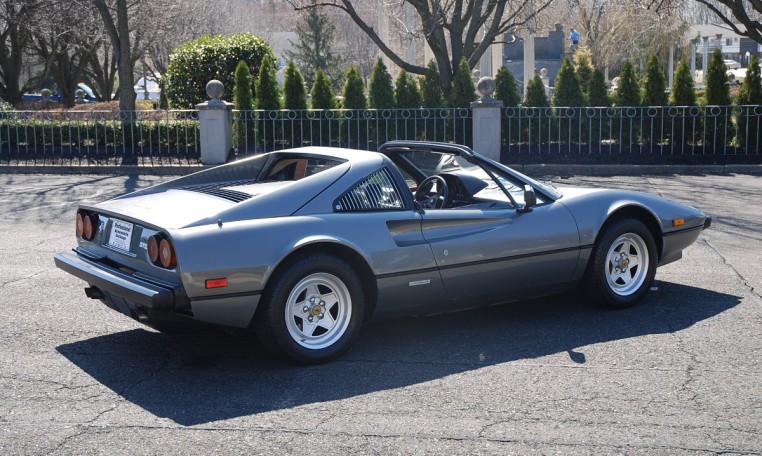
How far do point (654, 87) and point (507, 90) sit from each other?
2.93m

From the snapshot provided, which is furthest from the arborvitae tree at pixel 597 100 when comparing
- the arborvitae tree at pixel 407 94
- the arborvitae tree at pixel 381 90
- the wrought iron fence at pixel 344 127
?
the arborvitae tree at pixel 381 90

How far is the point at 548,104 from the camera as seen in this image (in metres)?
19.1

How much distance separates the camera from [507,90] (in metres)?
19.2

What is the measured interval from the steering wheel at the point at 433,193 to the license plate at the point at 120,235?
6.44 ft

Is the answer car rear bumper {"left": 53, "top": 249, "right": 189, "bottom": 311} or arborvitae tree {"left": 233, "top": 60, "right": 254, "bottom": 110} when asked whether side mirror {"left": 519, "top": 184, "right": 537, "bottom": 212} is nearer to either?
car rear bumper {"left": 53, "top": 249, "right": 189, "bottom": 311}

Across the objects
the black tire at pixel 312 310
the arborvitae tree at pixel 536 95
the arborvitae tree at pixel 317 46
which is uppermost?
the arborvitae tree at pixel 317 46

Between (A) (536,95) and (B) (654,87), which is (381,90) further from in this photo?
(B) (654,87)

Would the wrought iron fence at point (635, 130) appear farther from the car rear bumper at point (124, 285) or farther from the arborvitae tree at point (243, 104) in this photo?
the car rear bumper at point (124, 285)

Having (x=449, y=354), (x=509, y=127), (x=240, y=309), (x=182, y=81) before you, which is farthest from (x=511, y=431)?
(x=182, y=81)

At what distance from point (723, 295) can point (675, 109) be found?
11646mm

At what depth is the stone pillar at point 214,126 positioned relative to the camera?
17.9m

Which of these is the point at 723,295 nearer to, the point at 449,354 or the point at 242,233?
the point at 449,354

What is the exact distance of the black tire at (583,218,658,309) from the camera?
671cm

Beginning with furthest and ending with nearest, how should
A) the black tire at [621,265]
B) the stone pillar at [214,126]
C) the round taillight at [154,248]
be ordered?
1. the stone pillar at [214,126]
2. the black tire at [621,265]
3. the round taillight at [154,248]
